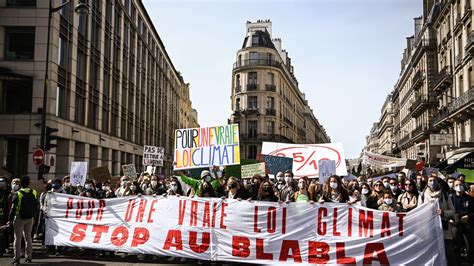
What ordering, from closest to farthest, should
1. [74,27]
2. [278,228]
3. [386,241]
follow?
[386,241]
[278,228]
[74,27]

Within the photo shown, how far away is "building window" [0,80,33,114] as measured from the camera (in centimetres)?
2206

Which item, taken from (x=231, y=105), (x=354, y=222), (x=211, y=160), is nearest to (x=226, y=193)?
(x=211, y=160)

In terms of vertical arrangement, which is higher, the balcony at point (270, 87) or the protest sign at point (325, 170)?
the balcony at point (270, 87)

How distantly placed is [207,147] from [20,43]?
49.3ft

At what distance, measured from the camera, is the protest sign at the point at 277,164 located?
43.2 ft

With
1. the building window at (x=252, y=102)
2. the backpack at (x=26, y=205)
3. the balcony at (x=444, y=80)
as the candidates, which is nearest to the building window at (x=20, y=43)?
the backpack at (x=26, y=205)

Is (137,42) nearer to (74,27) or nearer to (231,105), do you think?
(74,27)

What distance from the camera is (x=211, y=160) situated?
39.4 feet

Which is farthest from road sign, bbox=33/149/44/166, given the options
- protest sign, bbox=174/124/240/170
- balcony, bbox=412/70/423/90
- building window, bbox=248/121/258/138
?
building window, bbox=248/121/258/138

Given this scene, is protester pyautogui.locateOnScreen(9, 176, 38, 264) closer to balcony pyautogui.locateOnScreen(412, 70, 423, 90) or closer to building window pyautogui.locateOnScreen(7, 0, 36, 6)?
building window pyautogui.locateOnScreen(7, 0, 36, 6)

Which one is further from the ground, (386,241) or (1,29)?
(1,29)

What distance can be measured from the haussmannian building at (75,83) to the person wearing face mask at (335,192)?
16652mm

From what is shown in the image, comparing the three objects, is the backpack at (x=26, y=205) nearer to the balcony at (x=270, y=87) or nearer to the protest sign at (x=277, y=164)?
the protest sign at (x=277, y=164)

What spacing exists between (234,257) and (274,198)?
1421 mm
